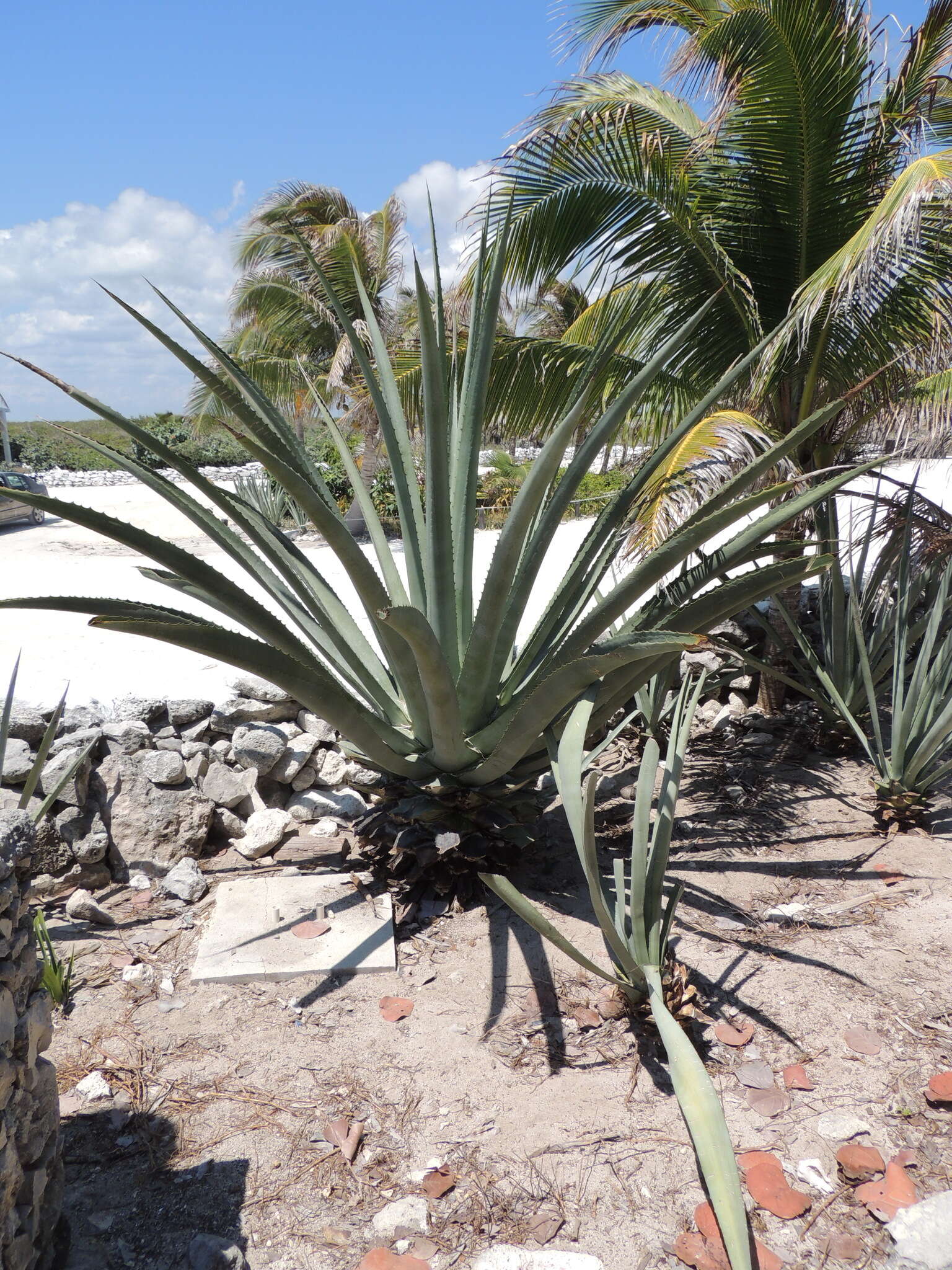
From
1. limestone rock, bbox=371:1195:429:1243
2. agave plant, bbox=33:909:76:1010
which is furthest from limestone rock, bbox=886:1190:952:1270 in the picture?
agave plant, bbox=33:909:76:1010

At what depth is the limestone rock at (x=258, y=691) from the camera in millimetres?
3938

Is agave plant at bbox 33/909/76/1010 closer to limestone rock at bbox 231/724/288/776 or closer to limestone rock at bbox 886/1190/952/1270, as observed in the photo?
limestone rock at bbox 231/724/288/776

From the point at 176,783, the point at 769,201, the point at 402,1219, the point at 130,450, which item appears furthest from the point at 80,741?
the point at 130,450

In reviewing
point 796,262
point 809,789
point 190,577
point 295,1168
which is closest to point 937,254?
point 796,262

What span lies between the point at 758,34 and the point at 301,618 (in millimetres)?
3494

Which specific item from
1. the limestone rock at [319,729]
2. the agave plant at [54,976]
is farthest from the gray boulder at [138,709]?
the agave plant at [54,976]

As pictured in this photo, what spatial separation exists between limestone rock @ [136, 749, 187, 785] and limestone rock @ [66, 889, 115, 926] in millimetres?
598

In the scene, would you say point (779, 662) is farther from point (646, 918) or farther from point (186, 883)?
point (186, 883)

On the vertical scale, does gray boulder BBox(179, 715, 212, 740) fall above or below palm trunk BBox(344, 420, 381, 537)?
below

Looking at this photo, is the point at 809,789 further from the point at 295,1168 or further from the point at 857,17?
the point at 857,17

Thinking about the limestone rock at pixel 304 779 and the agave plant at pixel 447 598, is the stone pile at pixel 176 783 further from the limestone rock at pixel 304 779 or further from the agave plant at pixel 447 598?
the agave plant at pixel 447 598

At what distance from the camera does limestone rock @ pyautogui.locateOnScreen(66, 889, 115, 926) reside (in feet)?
9.69

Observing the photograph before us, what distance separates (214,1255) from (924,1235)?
1.36 m

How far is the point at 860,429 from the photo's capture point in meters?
5.25
